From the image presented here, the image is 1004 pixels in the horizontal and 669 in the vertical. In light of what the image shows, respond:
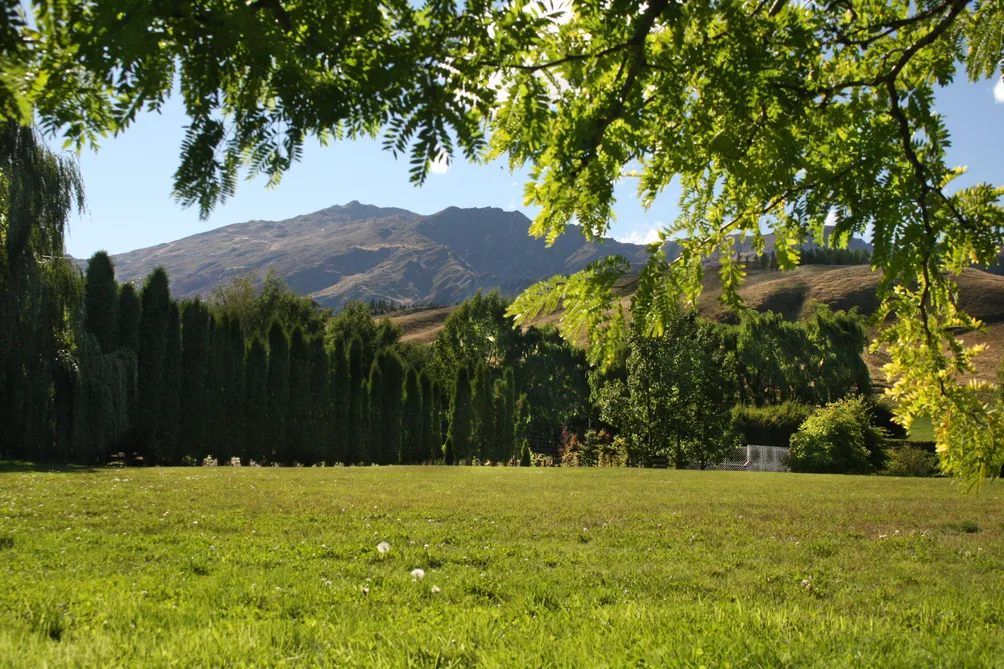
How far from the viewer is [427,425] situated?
33.8m

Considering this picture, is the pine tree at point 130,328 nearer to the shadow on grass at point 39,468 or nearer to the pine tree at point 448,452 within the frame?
the shadow on grass at point 39,468

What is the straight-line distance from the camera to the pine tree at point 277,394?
2620cm

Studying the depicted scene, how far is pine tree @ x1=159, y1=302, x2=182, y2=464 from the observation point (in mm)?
22562

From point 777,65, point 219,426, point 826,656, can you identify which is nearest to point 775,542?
point 826,656

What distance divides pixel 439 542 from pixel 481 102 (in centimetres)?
579

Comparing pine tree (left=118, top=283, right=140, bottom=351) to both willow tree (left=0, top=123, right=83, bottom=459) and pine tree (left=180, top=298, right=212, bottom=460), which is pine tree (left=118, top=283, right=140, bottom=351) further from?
willow tree (left=0, top=123, right=83, bottom=459)

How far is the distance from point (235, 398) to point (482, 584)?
22184mm

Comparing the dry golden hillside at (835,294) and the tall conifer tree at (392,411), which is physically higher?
the dry golden hillside at (835,294)

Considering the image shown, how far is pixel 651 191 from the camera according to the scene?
159 inches

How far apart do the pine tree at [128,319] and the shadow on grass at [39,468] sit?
4.68 meters

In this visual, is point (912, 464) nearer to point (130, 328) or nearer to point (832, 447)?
point (832, 447)

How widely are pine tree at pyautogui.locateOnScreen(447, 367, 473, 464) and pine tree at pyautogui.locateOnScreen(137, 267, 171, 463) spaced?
Answer: 48.4ft

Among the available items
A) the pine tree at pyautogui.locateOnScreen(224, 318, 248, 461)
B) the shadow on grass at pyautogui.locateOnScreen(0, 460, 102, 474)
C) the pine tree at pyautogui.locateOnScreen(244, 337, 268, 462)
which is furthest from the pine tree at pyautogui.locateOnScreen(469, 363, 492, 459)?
the shadow on grass at pyautogui.locateOnScreen(0, 460, 102, 474)

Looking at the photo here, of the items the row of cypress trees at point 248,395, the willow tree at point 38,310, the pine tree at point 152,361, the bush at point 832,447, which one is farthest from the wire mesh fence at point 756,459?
the willow tree at point 38,310
